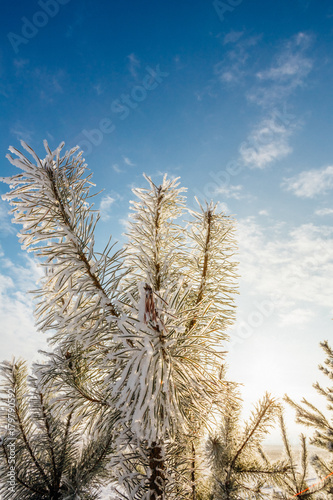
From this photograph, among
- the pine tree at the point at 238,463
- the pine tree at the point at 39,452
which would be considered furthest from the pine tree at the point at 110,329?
the pine tree at the point at 238,463

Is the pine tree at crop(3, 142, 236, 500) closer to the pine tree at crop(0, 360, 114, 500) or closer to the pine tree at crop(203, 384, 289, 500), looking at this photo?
the pine tree at crop(0, 360, 114, 500)

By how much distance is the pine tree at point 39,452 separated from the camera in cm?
231

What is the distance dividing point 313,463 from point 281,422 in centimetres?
67

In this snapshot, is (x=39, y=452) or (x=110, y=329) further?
(x=39, y=452)

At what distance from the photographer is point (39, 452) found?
8.17 feet

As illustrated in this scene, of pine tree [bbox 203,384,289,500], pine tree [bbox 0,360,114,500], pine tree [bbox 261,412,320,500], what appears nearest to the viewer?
pine tree [bbox 0,360,114,500]

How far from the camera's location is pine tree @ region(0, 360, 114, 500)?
2.31m

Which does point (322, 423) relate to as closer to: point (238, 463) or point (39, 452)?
point (238, 463)

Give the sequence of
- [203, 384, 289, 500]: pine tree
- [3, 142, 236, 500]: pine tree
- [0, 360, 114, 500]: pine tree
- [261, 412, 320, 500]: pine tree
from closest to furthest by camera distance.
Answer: [3, 142, 236, 500]: pine tree → [0, 360, 114, 500]: pine tree → [203, 384, 289, 500]: pine tree → [261, 412, 320, 500]: pine tree

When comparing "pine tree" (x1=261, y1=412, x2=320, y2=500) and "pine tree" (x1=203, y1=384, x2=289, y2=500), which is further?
"pine tree" (x1=261, y1=412, x2=320, y2=500)

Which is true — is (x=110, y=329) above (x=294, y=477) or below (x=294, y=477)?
above

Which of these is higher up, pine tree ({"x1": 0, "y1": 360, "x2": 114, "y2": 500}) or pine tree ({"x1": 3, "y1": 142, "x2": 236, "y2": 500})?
pine tree ({"x1": 3, "y1": 142, "x2": 236, "y2": 500})

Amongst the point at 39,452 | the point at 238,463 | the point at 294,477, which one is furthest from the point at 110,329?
the point at 294,477

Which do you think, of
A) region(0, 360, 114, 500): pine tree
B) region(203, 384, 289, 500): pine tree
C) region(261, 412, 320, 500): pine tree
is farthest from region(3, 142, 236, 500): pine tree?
region(261, 412, 320, 500): pine tree
